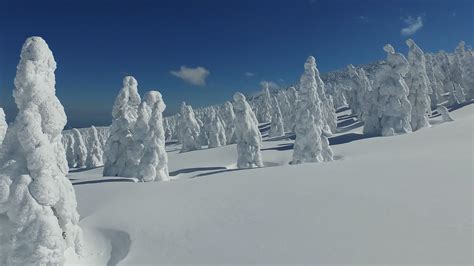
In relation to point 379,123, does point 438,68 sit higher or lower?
higher

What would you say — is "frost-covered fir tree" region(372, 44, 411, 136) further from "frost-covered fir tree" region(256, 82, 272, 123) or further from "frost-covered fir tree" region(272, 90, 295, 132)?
"frost-covered fir tree" region(256, 82, 272, 123)

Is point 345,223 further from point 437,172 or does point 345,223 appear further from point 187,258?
point 437,172

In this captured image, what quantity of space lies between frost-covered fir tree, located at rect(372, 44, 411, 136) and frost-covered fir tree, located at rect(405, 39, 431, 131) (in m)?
4.26

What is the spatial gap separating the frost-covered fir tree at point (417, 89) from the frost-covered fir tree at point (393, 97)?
4.26 m

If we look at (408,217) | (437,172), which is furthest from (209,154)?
(408,217)

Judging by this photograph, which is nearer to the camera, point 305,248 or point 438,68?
point 305,248

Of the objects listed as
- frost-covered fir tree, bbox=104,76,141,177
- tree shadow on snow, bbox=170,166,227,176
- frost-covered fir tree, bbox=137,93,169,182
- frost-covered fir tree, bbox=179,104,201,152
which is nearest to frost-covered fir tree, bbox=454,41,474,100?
frost-covered fir tree, bbox=179,104,201,152

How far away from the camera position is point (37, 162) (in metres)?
12.6

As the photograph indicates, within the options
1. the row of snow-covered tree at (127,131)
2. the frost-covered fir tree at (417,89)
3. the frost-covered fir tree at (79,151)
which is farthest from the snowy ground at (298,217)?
the frost-covered fir tree at (79,151)

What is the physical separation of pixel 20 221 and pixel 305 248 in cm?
985

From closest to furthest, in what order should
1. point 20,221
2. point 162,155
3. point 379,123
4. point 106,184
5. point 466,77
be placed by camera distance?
point 20,221 < point 106,184 < point 162,155 < point 379,123 < point 466,77

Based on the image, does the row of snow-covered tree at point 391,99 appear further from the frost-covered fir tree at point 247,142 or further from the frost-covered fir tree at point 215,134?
the frost-covered fir tree at point 247,142

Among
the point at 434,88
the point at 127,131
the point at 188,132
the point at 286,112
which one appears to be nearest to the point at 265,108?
the point at 286,112

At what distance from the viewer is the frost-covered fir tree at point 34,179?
12.2 m
